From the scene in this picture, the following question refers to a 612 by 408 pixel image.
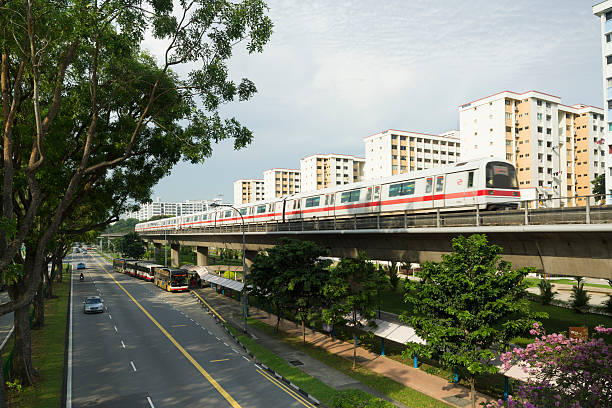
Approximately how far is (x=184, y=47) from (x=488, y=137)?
244 feet

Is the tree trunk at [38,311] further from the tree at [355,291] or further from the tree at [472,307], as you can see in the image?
the tree at [472,307]

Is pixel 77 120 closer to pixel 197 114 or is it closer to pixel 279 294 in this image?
pixel 197 114

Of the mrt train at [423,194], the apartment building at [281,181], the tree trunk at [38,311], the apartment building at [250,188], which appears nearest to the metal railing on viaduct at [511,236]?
the mrt train at [423,194]

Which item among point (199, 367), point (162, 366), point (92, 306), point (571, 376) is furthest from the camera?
point (92, 306)

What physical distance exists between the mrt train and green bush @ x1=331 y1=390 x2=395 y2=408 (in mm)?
9688

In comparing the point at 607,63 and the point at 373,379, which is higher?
the point at 607,63

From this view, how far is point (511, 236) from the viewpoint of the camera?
1781cm

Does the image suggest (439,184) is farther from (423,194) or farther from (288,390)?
(288,390)

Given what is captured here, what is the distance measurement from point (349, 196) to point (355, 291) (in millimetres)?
12407

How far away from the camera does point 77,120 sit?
19203mm

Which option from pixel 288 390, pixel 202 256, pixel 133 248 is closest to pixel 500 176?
pixel 288 390

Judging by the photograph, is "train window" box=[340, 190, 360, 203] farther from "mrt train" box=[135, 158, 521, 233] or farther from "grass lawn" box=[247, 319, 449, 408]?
"grass lawn" box=[247, 319, 449, 408]

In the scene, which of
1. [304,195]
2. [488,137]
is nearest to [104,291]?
[304,195]

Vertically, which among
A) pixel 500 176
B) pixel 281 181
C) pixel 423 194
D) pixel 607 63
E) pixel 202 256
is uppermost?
pixel 607 63
